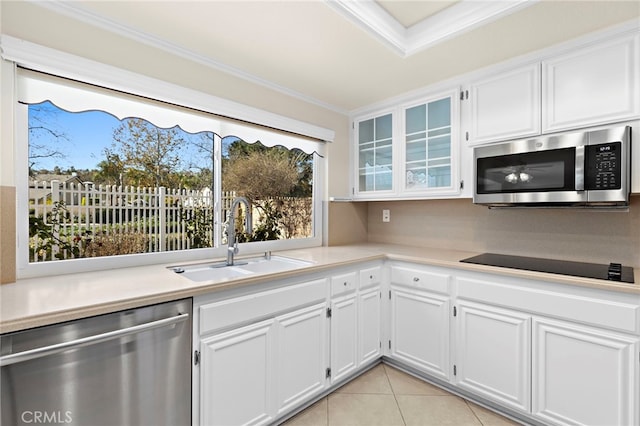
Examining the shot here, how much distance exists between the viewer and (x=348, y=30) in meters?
1.67

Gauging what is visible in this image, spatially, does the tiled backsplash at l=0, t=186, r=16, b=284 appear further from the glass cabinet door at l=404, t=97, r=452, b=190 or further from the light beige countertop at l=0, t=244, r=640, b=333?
the glass cabinet door at l=404, t=97, r=452, b=190

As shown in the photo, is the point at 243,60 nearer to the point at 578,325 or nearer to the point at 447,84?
the point at 447,84

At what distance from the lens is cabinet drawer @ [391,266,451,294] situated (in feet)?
6.72

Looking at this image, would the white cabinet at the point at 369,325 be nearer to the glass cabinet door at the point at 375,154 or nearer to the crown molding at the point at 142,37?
the glass cabinet door at the point at 375,154

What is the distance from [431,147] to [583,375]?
1.69m

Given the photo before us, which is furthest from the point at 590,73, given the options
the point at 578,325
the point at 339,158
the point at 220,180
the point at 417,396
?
the point at 220,180

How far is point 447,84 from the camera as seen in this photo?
91.1 inches

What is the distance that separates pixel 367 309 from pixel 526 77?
190cm

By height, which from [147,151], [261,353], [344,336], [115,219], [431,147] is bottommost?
[344,336]

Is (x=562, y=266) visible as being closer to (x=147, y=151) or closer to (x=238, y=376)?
(x=238, y=376)

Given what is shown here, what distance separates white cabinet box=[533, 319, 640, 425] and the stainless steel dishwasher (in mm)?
1854

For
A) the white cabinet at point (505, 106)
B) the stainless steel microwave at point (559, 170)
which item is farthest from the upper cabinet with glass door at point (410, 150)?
the stainless steel microwave at point (559, 170)

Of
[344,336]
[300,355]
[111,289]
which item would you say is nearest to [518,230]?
[344,336]

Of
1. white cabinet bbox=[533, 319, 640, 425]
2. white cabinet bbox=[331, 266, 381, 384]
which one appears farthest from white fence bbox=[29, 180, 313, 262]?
white cabinet bbox=[533, 319, 640, 425]
